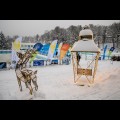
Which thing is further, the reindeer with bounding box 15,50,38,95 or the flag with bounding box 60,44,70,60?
the flag with bounding box 60,44,70,60

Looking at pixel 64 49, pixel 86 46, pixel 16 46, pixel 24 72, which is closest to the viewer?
pixel 24 72

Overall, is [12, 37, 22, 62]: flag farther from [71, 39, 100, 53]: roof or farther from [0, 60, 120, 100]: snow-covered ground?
[71, 39, 100, 53]: roof

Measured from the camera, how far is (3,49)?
1216cm

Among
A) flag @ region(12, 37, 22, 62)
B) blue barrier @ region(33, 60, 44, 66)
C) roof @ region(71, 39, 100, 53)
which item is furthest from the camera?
blue barrier @ region(33, 60, 44, 66)

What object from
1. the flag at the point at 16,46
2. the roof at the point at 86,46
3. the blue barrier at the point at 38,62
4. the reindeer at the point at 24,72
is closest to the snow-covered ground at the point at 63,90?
the reindeer at the point at 24,72

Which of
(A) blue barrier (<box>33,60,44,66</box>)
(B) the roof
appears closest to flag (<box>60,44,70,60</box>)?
(A) blue barrier (<box>33,60,44,66</box>)

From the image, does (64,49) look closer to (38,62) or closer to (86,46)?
(38,62)

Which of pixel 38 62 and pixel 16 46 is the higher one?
pixel 16 46

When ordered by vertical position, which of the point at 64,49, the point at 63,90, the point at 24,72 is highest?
the point at 64,49

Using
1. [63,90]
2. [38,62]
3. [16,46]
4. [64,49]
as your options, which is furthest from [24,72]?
[64,49]

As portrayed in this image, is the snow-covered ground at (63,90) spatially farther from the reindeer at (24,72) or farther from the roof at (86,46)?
the roof at (86,46)
